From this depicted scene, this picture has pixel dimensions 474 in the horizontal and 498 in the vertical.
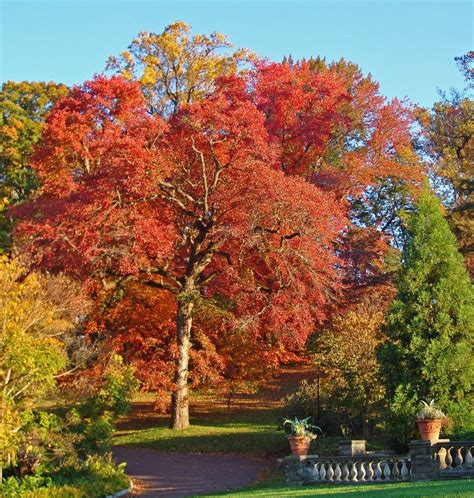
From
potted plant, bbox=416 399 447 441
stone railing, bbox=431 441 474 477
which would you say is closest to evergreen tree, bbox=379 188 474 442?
potted plant, bbox=416 399 447 441

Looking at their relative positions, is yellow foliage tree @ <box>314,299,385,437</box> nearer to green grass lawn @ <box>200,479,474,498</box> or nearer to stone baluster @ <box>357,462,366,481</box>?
stone baluster @ <box>357,462,366,481</box>

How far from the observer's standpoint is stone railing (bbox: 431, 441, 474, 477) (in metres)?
14.1

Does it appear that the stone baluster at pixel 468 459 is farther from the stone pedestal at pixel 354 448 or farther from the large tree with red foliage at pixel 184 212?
the large tree with red foliage at pixel 184 212

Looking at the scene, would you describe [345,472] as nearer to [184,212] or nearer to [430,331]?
[430,331]

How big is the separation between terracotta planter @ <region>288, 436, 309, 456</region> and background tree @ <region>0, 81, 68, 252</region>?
64.7 ft

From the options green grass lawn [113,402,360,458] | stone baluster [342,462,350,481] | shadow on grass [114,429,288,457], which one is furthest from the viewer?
shadow on grass [114,429,288,457]

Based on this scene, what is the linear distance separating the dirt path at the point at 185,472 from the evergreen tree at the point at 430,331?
445cm

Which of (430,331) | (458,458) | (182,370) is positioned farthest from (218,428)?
(458,458)

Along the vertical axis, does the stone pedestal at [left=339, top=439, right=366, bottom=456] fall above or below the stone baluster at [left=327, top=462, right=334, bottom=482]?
above

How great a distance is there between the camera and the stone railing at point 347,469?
49.8 feet

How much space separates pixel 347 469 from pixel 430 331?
12.6ft

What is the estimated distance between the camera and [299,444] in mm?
16781

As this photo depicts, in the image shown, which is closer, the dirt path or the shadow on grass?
the dirt path

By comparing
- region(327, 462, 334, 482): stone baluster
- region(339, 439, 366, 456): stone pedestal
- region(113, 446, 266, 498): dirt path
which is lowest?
region(113, 446, 266, 498): dirt path
